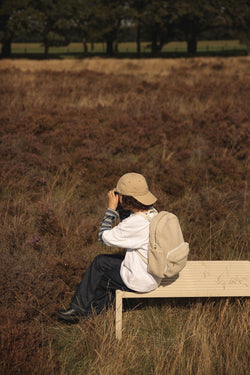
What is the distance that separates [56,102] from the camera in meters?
10.0

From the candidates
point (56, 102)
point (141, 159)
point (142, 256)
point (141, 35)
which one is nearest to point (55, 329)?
point (142, 256)

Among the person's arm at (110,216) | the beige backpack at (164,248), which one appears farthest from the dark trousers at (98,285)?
the beige backpack at (164,248)

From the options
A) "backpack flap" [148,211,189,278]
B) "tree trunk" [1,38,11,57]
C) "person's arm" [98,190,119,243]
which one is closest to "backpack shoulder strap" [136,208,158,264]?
"backpack flap" [148,211,189,278]

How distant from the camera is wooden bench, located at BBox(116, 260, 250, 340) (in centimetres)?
301

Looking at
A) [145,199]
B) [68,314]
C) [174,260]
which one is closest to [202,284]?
[174,260]

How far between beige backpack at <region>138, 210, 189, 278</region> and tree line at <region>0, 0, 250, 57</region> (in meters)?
41.9

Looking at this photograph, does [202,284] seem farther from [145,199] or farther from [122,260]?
[145,199]

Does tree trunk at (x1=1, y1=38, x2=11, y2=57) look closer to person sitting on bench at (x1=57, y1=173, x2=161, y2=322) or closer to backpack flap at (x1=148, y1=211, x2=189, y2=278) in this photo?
person sitting on bench at (x1=57, y1=173, x2=161, y2=322)

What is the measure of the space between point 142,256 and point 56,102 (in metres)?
7.79

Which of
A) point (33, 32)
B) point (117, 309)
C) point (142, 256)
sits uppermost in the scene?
point (33, 32)

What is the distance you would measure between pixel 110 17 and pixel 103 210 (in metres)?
44.2

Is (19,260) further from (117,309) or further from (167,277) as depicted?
(167,277)

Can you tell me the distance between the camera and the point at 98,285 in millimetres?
3250

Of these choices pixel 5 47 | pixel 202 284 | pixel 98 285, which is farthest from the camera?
pixel 5 47
